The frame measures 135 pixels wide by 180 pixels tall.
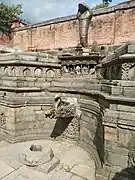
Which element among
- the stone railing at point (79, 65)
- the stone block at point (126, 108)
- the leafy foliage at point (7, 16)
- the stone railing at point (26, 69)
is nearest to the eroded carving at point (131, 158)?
the stone block at point (126, 108)

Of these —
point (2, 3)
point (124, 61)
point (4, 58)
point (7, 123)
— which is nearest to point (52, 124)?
point (7, 123)

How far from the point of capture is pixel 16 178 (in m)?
3.64

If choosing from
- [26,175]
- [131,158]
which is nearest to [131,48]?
[131,158]

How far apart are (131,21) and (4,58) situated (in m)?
7.72

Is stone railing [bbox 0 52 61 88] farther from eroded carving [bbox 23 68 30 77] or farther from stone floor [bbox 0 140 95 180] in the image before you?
stone floor [bbox 0 140 95 180]

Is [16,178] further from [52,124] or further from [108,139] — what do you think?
[52,124]

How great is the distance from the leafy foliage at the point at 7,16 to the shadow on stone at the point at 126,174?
17941 mm

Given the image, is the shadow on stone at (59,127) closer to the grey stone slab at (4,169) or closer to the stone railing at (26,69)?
the stone railing at (26,69)

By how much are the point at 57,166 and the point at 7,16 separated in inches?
736

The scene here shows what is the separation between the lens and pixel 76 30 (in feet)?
42.4

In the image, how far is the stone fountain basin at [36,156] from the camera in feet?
13.3

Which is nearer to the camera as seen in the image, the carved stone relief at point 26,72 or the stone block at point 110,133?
the stone block at point 110,133

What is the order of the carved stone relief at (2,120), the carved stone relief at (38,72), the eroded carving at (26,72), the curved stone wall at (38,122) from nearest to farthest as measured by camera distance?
the curved stone wall at (38,122)
the eroded carving at (26,72)
the carved stone relief at (2,120)
the carved stone relief at (38,72)

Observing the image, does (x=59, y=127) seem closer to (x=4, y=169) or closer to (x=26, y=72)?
(x=26, y=72)
